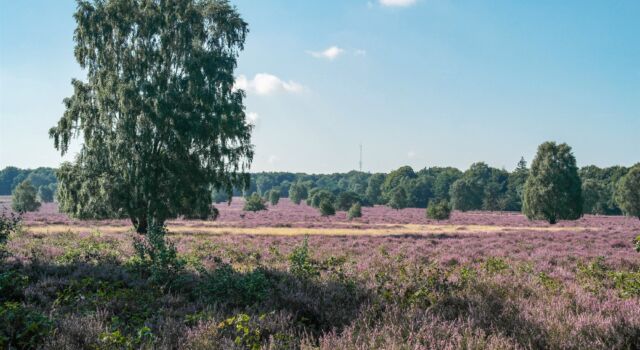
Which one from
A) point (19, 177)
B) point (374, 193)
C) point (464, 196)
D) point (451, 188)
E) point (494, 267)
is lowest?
point (494, 267)

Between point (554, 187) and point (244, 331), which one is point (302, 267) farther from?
point (554, 187)

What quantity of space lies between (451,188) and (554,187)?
5427 cm

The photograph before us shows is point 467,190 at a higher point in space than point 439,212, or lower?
higher

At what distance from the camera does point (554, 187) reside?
41.5 metres

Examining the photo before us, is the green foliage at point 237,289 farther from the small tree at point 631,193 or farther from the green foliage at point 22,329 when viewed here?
the small tree at point 631,193

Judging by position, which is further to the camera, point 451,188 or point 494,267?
point 451,188

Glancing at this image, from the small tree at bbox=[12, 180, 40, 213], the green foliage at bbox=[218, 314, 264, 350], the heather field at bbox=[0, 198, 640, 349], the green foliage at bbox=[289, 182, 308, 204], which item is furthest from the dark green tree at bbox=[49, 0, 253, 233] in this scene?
the green foliage at bbox=[289, 182, 308, 204]

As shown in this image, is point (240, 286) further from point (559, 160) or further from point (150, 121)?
point (559, 160)

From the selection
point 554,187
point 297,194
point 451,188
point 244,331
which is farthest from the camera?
point 297,194

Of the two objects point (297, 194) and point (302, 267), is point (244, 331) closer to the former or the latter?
point (302, 267)

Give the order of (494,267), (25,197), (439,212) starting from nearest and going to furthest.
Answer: (494,267), (439,212), (25,197)

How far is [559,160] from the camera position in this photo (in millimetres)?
42938

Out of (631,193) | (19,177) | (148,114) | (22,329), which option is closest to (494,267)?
(22,329)

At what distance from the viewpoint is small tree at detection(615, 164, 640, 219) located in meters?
57.6
